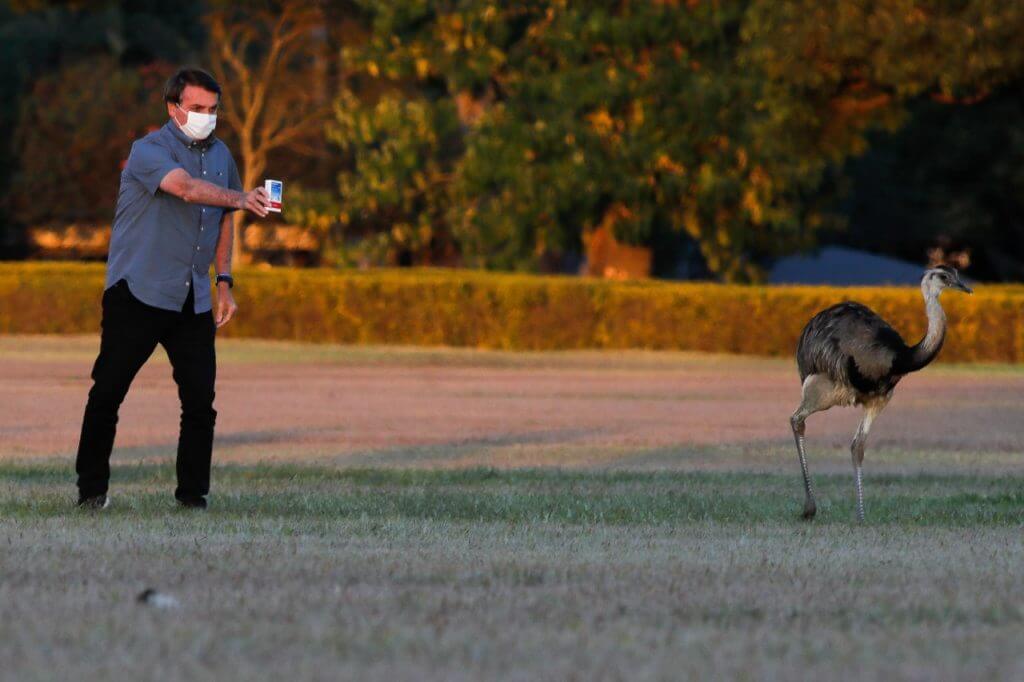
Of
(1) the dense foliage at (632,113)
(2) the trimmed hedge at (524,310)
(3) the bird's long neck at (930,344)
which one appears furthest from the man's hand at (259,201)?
(1) the dense foliage at (632,113)

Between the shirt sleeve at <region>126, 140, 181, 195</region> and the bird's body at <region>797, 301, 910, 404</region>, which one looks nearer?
the shirt sleeve at <region>126, 140, 181, 195</region>

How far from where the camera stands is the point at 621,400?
78.1ft

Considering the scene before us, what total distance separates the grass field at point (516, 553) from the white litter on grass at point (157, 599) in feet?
0.17

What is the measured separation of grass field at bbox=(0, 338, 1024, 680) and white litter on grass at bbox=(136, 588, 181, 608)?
0.05 meters

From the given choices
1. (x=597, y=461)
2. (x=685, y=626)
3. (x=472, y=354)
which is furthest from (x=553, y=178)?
(x=685, y=626)

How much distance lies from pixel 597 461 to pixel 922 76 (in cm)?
1788

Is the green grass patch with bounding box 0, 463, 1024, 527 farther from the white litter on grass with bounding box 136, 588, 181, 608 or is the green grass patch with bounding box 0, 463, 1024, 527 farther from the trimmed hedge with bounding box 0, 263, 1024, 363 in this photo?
the trimmed hedge with bounding box 0, 263, 1024, 363

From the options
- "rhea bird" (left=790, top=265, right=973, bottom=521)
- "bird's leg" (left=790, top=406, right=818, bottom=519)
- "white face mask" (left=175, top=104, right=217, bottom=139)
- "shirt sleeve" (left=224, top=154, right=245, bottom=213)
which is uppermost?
"white face mask" (left=175, top=104, right=217, bottom=139)

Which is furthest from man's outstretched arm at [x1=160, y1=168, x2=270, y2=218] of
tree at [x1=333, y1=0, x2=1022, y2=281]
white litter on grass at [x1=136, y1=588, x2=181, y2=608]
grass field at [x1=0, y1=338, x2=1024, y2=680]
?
tree at [x1=333, y1=0, x2=1022, y2=281]

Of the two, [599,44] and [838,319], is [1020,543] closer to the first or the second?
[838,319]

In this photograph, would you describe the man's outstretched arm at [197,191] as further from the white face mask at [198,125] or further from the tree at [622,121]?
the tree at [622,121]

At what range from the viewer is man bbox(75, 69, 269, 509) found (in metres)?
10.6

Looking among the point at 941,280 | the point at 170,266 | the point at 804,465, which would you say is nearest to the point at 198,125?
the point at 170,266

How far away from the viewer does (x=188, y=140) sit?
35.2 ft
